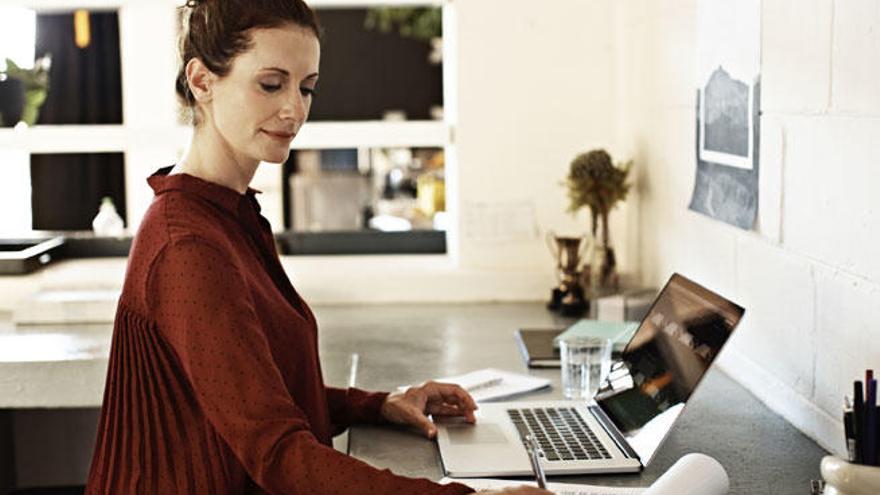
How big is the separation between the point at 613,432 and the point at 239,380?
72 cm

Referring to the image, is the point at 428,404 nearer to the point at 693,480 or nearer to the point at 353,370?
the point at 353,370

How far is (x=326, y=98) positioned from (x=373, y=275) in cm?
546

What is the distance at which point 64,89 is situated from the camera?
6.88 m

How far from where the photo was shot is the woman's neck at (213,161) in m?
1.69

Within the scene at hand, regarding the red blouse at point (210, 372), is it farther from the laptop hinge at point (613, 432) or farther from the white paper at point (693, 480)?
the laptop hinge at point (613, 432)

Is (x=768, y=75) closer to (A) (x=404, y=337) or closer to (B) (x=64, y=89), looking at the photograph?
(A) (x=404, y=337)

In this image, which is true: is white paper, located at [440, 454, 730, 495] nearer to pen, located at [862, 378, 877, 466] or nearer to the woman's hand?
pen, located at [862, 378, 877, 466]

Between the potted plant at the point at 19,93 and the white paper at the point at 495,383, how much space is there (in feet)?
5.20

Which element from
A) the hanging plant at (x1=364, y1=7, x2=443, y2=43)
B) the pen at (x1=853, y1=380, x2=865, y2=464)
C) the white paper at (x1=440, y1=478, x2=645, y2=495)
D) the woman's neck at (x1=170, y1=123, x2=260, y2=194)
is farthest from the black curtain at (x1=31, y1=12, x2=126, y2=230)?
the pen at (x1=853, y1=380, x2=865, y2=464)

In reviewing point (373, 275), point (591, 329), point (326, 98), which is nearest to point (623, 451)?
point (591, 329)

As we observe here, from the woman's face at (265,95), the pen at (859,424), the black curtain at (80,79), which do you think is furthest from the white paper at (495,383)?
the black curtain at (80,79)

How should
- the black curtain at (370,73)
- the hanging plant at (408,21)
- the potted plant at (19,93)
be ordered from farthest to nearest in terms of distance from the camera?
the black curtain at (370,73)
the hanging plant at (408,21)
the potted plant at (19,93)

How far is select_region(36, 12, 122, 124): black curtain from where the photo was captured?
6.85 metres

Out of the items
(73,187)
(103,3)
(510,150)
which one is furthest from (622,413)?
(73,187)
